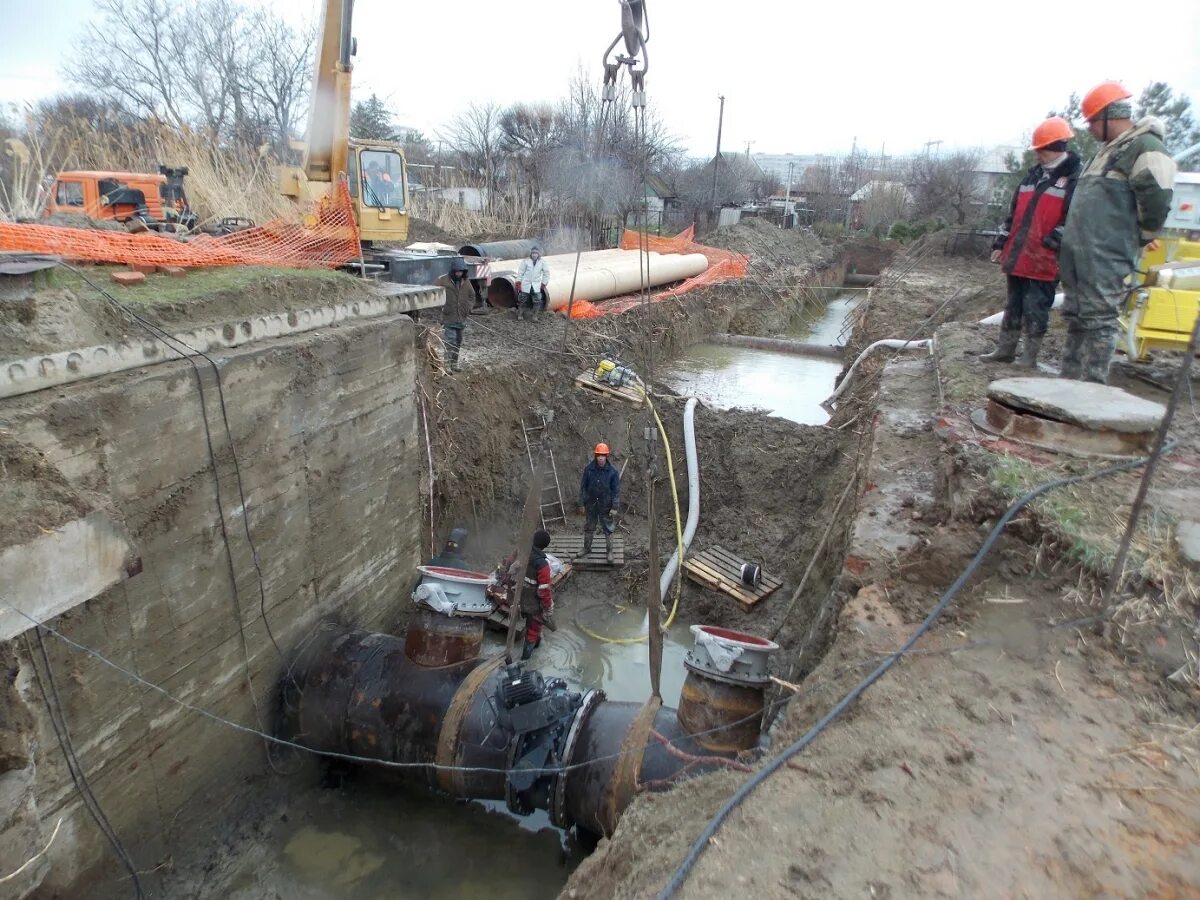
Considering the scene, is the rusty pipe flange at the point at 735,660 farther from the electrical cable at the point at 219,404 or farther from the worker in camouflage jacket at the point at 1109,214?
the worker in camouflage jacket at the point at 1109,214

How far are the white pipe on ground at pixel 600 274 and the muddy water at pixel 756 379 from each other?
2058mm

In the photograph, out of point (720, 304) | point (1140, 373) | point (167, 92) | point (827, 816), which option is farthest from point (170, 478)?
point (167, 92)

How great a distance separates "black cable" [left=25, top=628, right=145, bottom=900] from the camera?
152 inches

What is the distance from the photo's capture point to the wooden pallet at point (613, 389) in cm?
1038

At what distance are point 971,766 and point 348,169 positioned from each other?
1051 centimetres

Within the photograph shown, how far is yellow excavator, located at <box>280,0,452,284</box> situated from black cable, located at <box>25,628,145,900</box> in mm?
5920

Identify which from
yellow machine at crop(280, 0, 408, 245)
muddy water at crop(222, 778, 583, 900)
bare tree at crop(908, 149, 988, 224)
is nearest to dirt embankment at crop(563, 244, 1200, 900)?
muddy water at crop(222, 778, 583, 900)

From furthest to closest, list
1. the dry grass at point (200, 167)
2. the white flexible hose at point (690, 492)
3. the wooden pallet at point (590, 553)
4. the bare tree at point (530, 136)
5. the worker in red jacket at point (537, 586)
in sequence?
the bare tree at point (530, 136)
the dry grass at point (200, 167)
the wooden pallet at point (590, 553)
the white flexible hose at point (690, 492)
the worker in red jacket at point (537, 586)

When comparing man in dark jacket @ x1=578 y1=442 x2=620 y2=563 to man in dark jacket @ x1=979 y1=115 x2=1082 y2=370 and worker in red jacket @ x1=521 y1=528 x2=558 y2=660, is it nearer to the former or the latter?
worker in red jacket @ x1=521 y1=528 x2=558 y2=660

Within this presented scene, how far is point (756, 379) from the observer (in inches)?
565

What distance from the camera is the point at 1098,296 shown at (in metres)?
5.21

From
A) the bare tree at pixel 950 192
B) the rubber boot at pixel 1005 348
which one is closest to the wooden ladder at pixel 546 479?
the rubber boot at pixel 1005 348

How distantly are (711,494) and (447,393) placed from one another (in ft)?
12.6

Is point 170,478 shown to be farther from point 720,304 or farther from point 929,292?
point 929,292
